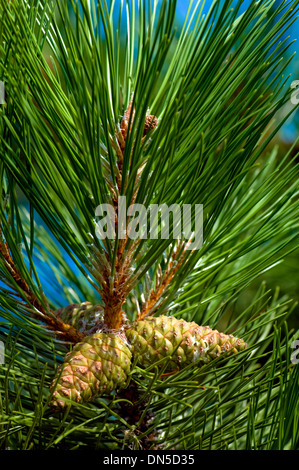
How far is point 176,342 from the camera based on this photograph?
419mm

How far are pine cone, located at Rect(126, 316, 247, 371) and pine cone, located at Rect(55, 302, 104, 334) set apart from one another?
38 millimetres

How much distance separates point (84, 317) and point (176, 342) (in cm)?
9

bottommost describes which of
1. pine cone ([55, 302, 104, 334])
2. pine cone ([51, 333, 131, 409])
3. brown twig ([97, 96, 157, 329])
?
pine cone ([51, 333, 131, 409])

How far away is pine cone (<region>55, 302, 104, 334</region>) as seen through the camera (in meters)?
0.46

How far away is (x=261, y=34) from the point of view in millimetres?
397

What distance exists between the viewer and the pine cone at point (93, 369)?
1.24 feet

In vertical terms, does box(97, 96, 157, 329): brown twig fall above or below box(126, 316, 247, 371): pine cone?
above

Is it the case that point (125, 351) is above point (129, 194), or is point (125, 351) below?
below

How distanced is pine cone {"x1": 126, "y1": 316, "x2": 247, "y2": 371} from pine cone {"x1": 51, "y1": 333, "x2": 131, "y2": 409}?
2 centimetres

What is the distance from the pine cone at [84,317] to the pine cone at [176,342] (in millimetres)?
38

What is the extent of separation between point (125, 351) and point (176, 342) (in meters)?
0.04
